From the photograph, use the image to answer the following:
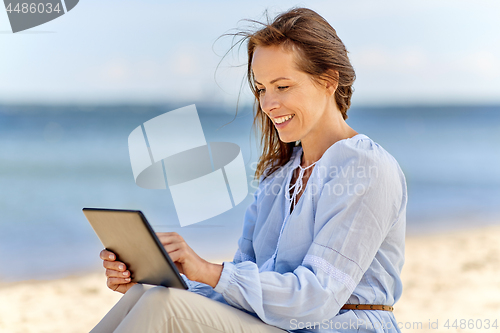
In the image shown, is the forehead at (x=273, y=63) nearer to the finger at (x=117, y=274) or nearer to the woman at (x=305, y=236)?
the woman at (x=305, y=236)

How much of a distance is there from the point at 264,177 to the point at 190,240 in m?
2.76

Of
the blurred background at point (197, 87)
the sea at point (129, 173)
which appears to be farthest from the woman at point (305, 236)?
the blurred background at point (197, 87)

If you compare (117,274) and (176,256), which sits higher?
(176,256)

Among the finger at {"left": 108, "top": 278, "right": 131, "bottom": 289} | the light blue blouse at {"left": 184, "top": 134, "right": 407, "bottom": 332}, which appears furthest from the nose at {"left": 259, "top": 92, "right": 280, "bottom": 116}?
the finger at {"left": 108, "top": 278, "right": 131, "bottom": 289}

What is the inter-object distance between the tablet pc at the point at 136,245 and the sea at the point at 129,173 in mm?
1272

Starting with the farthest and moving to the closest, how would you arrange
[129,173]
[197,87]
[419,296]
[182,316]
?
[197,87] < [129,173] < [419,296] < [182,316]

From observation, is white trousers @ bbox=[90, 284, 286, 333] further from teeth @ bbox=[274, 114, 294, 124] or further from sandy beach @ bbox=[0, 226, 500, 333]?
sandy beach @ bbox=[0, 226, 500, 333]

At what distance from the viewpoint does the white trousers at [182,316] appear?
973mm

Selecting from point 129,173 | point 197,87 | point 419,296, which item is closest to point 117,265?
point 419,296

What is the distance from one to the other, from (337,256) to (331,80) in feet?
1.72

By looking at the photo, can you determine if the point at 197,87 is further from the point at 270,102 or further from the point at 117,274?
the point at 117,274

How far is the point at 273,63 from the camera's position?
4.20ft

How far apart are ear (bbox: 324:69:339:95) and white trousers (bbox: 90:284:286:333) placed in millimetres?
665

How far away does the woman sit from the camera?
101 cm
